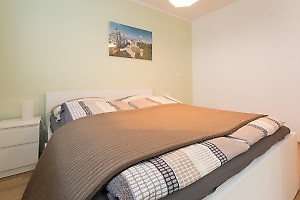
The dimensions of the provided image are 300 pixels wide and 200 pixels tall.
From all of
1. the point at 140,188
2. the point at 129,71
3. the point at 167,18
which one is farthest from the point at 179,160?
the point at 167,18

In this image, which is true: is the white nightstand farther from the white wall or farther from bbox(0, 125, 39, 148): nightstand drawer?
the white wall

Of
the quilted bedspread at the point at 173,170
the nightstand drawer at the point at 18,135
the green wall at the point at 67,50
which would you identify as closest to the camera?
the quilted bedspread at the point at 173,170

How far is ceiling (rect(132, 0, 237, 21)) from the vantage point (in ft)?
10.2

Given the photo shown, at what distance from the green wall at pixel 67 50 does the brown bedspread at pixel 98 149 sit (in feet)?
3.87

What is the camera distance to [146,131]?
44.9 inches

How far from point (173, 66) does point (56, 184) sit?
3088 millimetres

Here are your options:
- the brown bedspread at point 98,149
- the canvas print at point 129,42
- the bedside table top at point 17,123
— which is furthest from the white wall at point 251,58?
the bedside table top at point 17,123

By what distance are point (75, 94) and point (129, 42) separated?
3.88ft

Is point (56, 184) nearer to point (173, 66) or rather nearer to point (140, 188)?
point (140, 188)

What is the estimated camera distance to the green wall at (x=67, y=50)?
2.04 m

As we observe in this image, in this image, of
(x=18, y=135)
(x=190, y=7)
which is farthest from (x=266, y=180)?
(x=190, y=7)

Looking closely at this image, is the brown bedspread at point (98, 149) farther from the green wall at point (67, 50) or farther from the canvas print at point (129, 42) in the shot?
the canvas print at point (129, 42)

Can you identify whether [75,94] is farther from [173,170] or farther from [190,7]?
[190,7]

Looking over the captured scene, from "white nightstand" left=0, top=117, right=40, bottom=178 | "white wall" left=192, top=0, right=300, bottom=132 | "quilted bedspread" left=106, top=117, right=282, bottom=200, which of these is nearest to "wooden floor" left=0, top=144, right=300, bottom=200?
"white nightstand" left=0, top=117, right=40, bottom=178
